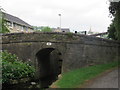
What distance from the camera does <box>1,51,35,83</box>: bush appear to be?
47.3ft

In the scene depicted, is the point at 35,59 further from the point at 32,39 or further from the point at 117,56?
the point at 117,56

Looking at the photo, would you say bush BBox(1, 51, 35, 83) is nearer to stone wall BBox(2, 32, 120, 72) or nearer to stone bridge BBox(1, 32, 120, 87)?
stone bridge BBox(1, 32, 120, 87)

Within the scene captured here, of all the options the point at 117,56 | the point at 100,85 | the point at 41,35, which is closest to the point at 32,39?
the point at 41,35

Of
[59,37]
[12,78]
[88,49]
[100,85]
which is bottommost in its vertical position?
[12,78]

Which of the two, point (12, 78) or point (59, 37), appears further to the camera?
point (59, 37)

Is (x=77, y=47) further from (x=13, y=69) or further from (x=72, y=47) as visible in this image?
(x=13, y=69)

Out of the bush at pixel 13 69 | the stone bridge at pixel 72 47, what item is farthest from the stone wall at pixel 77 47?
the bush at pixel 13 69

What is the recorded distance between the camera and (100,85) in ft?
31.0

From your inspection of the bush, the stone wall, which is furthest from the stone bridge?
the bush

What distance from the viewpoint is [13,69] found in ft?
49.2

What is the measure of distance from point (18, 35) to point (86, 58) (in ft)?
22.0

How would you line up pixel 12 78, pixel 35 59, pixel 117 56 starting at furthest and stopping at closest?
pixel 35 59, pixel 117 56, pixel 12 78

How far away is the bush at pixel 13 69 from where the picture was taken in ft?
47.3

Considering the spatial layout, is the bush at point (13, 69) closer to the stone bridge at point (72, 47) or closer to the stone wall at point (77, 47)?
the stone bridge at point (72, 47)
